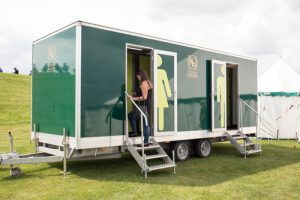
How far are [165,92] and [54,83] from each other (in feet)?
9.06

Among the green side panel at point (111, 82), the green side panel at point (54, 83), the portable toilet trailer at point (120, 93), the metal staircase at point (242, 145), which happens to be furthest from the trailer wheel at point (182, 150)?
the green side panel at point (54, 83)

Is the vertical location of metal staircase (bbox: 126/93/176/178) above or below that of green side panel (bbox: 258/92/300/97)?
below

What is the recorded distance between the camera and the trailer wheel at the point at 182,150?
8.98m

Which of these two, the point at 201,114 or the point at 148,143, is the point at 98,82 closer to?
the point at 148,143

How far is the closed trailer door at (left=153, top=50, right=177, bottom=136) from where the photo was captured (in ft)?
27.1

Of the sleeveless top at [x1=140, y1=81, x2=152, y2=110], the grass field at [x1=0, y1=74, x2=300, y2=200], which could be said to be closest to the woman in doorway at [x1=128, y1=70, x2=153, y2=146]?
the sleeveless top at [x1=140, y1=81, x2=152, y2=110]

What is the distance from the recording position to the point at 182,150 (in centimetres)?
927

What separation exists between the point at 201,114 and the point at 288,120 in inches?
314

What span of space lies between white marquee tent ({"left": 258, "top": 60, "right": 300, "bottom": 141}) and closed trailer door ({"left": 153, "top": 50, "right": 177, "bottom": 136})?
29.2 ft

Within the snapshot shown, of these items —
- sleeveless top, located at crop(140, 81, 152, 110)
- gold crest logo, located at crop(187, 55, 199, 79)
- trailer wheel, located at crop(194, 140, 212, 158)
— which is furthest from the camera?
trailer wheel, located at crop(194, 140, 212, 158)

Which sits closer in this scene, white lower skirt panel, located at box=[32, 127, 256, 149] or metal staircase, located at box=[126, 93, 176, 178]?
white lower skirt panel, located at box=[32, 127, 256, 149]

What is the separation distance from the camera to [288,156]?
Result: 10.5m

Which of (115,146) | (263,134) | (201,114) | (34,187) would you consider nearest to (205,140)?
(201,114)

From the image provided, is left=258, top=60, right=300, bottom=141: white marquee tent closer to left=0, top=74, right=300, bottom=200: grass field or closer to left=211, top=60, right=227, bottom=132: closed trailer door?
left=0, top=74, right=300, bottom=200: grass field
